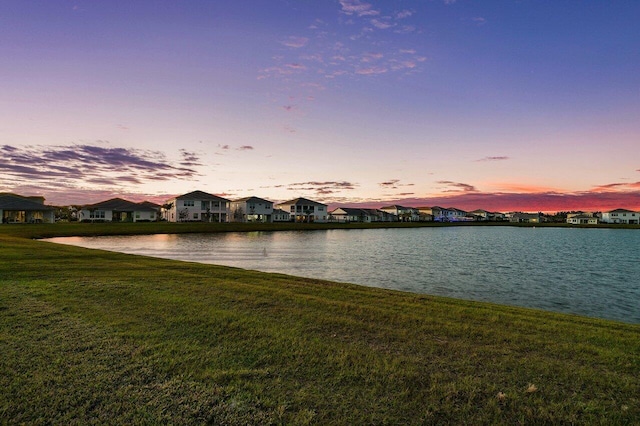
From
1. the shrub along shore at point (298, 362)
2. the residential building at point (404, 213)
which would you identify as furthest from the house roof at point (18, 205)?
the residential building at point (404, 213)

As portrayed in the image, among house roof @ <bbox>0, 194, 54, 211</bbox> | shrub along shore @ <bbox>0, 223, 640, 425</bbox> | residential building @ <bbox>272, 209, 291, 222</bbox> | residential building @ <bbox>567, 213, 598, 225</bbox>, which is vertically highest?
house roof @ <bbox>0, 194, 54, 211</bbox>

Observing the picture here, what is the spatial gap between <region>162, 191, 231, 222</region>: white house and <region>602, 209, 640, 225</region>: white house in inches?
6519

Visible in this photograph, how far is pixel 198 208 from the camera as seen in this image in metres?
89.2

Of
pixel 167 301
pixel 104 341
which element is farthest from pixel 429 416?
pixel 167 301

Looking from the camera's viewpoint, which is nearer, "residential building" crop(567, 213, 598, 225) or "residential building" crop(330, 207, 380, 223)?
"residential building" crop(330, 207, 380, 223)

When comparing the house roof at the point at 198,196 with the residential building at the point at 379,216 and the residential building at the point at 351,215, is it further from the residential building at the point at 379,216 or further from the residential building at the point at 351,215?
the residential building at the point at 379,216

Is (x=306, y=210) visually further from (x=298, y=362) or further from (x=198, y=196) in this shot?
(x=298, y=362)

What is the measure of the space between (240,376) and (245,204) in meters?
96.6

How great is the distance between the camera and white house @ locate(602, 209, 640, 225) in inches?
6122

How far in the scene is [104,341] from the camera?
20.5 feet

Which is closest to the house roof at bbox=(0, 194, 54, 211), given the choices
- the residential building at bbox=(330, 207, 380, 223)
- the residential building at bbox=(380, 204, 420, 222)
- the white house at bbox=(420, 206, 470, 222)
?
the residential building at bbox=(330, 207, 380, 223)

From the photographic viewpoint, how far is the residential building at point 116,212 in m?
84.4

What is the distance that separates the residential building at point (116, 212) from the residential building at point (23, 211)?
11070 millimetres

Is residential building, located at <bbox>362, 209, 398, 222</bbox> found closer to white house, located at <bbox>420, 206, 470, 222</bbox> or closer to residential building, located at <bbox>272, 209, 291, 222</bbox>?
white house, located at <bbox>420, 206, 470, 222</bbox>
